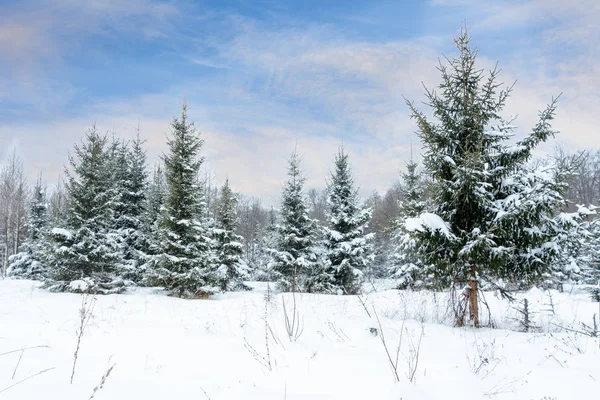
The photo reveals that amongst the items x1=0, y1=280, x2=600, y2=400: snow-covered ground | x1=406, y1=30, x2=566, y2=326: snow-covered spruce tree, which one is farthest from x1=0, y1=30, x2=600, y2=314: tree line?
x1=0, y1=280, x2=600, y2=400: snow-covered ground

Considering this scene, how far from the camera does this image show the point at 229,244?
17.8 metres

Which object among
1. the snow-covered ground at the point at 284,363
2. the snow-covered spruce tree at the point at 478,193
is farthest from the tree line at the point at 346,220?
the snow-covered ground at the point at 284,363

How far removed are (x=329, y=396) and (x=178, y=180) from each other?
12.4 metres

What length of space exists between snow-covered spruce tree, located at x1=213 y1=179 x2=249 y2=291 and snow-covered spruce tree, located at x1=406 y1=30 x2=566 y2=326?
13103mm

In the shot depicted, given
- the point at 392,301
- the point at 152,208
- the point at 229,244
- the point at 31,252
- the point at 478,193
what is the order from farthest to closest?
the point at 31,252 < the point at 152,208 < the point at 229,244 < the point at 392,301 < the point at 478,193

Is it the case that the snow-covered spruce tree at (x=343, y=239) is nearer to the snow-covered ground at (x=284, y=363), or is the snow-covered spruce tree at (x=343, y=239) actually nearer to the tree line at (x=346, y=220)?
the tree line at (x=346, y=220)

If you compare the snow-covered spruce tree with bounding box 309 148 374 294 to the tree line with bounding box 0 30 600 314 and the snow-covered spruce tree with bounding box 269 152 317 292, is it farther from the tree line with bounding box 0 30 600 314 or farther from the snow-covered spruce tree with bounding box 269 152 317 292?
the snow-covered spruce tree with bounding box 269 152 317 292

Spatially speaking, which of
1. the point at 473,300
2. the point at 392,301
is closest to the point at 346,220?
the point at 392,301

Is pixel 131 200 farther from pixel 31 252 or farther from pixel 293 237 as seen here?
pixel 31 252

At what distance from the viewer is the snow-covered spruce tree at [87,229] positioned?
12.2 m

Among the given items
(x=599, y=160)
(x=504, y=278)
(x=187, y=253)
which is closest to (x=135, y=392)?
(x=504, y=278)

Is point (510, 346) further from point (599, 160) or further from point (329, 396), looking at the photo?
point (599, 160)

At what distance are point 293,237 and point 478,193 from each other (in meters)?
11.3

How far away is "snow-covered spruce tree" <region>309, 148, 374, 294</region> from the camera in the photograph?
15.7 meters
